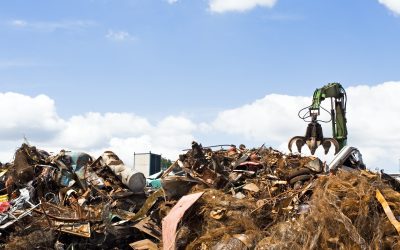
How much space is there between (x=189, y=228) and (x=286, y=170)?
299cm

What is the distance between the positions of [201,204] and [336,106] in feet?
27.6

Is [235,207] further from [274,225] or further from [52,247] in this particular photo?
[52,247]

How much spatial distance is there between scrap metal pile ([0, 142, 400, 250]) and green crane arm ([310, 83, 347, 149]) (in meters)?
3.85

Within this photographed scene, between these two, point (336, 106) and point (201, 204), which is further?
point (336, 106)

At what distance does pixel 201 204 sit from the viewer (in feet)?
29.4

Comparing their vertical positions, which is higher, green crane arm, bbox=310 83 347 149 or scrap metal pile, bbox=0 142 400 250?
green crane arm, bbox=310 83 347 149

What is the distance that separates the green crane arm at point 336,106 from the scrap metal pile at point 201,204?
385 cm

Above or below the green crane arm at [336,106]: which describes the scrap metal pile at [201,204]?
below

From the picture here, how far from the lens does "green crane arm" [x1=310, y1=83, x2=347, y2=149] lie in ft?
51.4

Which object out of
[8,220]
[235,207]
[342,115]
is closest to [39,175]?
[8,220]

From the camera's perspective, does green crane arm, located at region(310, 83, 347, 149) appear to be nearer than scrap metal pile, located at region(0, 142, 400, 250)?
No

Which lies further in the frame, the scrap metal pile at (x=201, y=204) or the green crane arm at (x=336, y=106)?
the green crane arm at (x=336, y=106)

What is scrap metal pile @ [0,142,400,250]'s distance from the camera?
7.59 m

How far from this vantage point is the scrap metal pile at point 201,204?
759 cm
